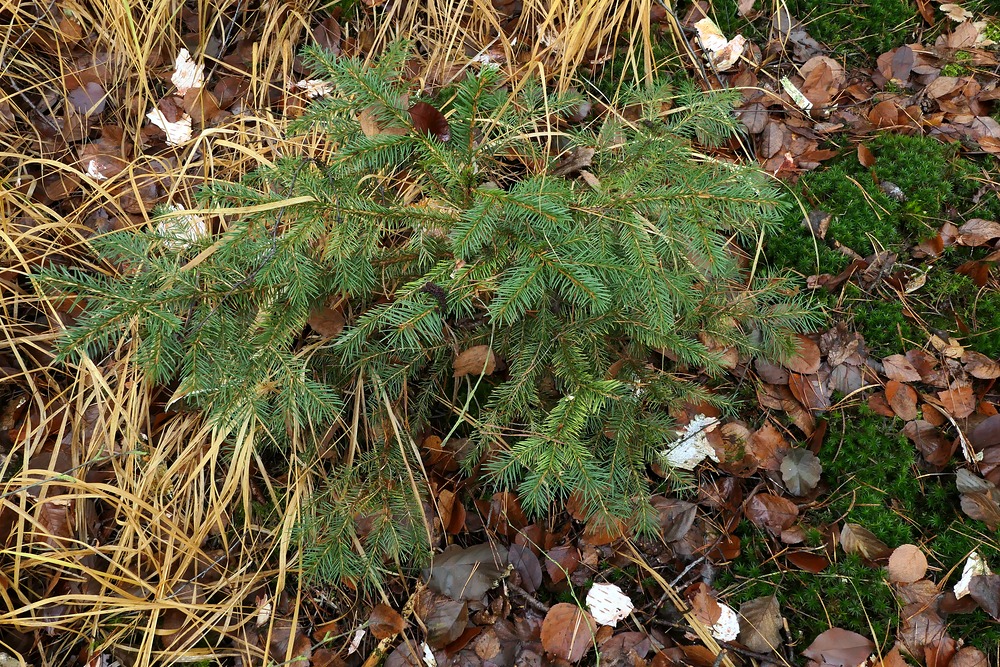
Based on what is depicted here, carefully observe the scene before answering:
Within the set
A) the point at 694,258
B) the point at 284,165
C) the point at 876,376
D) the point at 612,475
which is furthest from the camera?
the point at 876,376

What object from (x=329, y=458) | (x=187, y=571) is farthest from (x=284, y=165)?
(x=187, y=571)

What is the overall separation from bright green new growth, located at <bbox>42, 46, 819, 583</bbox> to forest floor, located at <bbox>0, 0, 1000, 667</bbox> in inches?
6.9

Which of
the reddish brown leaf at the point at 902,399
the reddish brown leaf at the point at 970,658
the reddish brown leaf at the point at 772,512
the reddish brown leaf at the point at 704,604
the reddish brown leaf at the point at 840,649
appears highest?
the reddish brown leaf at the point at 902,399

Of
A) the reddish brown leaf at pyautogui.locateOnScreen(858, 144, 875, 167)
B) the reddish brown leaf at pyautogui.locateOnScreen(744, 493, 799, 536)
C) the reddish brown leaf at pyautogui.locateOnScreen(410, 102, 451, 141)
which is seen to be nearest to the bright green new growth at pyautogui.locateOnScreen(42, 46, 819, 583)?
the reddish brown leaf at pyautogui.locateOnScreen(410, 102, 451, 141)

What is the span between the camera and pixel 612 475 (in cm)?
168

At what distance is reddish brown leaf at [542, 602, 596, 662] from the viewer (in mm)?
1729

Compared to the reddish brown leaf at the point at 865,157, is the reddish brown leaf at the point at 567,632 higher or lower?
lower

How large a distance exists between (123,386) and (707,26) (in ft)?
7.40

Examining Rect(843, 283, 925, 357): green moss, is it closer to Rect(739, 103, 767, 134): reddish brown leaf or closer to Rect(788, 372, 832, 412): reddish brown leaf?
Rect(788, 372, 832, 412): reddish brown leaf

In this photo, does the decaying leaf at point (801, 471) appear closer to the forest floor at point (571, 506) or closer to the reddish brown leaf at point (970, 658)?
the forest floor at point (571, 506)

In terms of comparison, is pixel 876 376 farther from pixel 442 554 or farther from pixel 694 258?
pixel 442 554

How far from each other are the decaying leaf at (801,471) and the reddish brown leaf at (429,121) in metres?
1.34

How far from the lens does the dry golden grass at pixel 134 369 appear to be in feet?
5.78

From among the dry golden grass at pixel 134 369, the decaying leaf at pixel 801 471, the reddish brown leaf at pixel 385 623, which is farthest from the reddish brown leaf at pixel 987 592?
the dry golden grass at pixel 134 369
